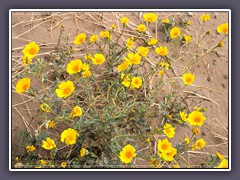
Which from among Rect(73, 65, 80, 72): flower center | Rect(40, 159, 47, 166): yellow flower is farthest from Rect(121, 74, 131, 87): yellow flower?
Rect(40, 159, 47, 166): yellow flower

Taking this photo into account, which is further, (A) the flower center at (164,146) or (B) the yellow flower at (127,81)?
(B) the yellow flower at (127,81)

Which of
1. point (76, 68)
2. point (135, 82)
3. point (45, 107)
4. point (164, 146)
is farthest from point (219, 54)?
point (45, 107)

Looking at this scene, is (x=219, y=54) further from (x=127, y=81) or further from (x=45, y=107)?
(x=45, y=107)

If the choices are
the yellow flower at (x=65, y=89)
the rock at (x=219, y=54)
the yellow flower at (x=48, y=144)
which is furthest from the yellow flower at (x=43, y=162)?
the rock at (x=219, y=54)

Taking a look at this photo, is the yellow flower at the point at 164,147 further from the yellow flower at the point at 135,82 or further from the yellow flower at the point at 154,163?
the yellow flower at the point at 135,82

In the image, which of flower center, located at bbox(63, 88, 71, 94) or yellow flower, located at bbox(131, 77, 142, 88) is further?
yellow flower, located at bbox(131, 77, 142, 88)

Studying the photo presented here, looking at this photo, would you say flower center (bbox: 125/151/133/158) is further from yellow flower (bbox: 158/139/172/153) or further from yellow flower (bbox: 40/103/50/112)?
yellow flower (bbox: 40/103/50/112)

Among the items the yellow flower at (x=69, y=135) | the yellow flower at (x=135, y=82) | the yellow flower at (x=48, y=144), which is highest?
the yellow flower at (x=135, y=82)
